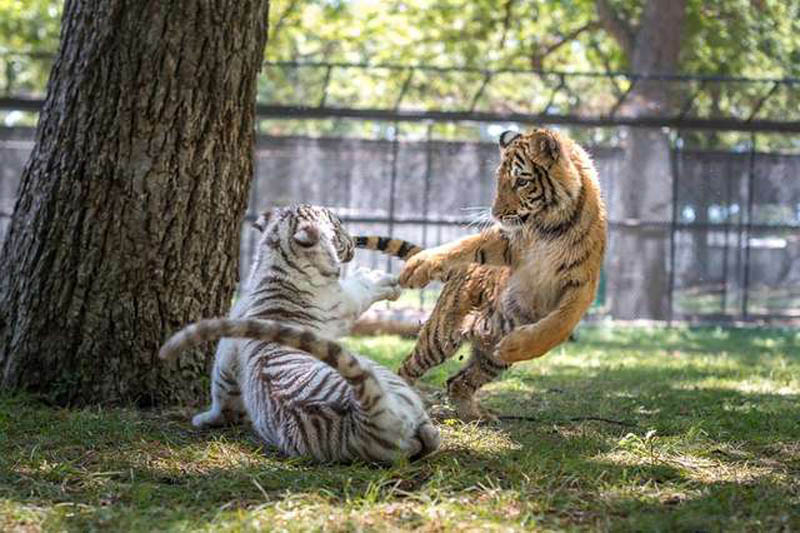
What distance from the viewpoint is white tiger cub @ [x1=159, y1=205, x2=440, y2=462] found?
362 centimetres

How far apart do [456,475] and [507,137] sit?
253cm

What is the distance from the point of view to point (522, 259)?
5418 mm

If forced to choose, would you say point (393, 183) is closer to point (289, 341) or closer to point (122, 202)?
point (122, 202)

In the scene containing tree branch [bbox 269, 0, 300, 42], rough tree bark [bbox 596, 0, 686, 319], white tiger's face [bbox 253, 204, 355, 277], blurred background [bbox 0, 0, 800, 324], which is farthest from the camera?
tree branch [bbox 269, 0, 300, 42]

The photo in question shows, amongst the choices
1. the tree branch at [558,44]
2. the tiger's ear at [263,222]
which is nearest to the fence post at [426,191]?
the tiger's ear at [263,222]

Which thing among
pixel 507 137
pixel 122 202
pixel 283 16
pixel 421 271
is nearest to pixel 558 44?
pixel 283 16

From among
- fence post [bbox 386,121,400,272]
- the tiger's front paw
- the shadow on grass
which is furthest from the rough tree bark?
the tiger's front paw

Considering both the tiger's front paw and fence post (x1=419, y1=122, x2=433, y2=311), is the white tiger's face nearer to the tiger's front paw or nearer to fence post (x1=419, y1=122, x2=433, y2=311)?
the tiger's front paw

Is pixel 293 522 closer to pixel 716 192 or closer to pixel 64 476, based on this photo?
pixel 64 476

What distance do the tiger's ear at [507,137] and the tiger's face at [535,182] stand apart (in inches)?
5.5

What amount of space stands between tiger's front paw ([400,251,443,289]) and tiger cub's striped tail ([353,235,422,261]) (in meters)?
0.31

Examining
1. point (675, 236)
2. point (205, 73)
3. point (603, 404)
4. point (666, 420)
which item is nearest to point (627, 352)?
point (675, 236)

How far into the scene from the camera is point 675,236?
42.1ft

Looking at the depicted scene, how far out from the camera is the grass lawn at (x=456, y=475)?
125 inches
